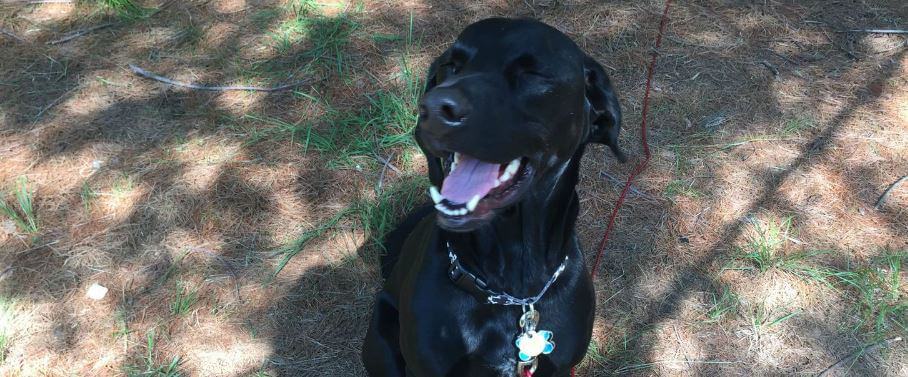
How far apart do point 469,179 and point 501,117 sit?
0.70 ft

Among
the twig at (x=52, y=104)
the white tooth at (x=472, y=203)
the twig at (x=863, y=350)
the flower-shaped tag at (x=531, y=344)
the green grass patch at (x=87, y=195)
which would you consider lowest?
the twig at (x=863, y=350)

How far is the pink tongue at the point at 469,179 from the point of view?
1.99 metres

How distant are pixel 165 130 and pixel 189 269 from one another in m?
0.89

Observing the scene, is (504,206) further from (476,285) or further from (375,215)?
(375,215)

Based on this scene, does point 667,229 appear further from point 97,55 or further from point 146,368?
point 97,55

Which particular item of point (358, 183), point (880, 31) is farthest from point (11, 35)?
point (880, 31)

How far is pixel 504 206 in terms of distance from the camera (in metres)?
1.99

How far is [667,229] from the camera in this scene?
3453mm

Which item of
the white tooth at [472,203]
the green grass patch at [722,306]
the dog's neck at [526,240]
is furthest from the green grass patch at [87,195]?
the green grass patch at [722,306]

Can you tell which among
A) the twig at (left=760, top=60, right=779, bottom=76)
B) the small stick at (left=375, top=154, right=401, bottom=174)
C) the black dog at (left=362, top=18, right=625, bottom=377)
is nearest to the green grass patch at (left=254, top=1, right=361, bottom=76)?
the small stick at (left=375, top=154, right=401, bottom=174)

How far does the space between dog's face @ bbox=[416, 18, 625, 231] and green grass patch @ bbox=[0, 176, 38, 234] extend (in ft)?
7.64

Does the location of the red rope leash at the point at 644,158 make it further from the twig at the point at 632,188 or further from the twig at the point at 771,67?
the twig at the point at 771,67

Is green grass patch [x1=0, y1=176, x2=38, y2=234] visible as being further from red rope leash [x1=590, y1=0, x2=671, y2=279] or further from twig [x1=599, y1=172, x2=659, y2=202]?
twig [x1=599, y1=172, x2=659, y2=202]

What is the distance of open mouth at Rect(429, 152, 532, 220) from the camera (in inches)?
77.2
